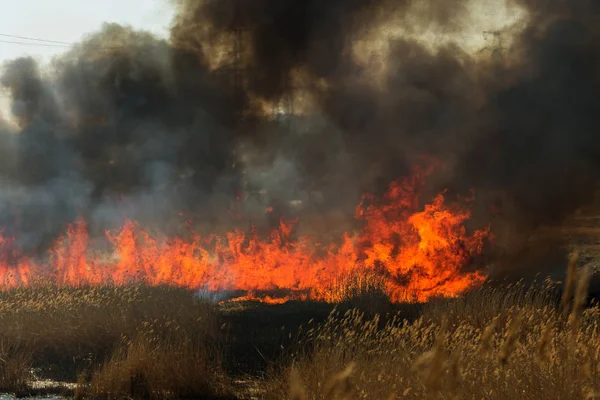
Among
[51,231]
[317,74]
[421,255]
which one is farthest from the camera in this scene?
[317,74]

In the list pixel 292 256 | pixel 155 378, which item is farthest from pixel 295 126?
pixel 155 378

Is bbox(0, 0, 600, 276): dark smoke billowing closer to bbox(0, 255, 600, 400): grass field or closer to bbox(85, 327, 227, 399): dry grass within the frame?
bbox(0, 255, 600, 400): grass field

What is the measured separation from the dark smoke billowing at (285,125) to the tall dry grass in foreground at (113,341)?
24.3 feet

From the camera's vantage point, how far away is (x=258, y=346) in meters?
12.0

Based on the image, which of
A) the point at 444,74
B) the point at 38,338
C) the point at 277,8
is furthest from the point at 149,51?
the point at 38,338

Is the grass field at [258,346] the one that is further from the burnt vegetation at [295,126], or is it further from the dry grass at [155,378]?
the burnt vegetation at [295,126]

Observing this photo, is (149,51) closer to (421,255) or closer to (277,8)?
(277,8)

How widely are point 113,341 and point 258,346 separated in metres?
2.29

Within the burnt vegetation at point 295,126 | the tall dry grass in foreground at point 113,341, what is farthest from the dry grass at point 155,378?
the burnt vegetation at point 295,126

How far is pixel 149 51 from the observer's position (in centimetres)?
2284

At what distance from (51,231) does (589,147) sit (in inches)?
592

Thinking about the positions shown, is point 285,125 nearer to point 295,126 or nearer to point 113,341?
point 295,126

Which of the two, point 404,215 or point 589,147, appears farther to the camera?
point 589,147

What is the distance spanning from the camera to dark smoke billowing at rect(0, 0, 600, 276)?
2027 centimetres
